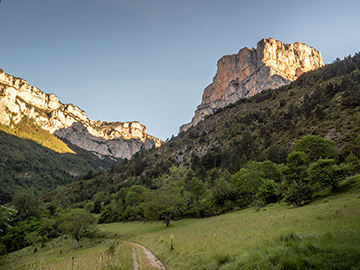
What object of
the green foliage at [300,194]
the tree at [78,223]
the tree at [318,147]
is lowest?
the tree at [78,223]

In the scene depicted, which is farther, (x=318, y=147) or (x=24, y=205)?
(x=24, y=205)

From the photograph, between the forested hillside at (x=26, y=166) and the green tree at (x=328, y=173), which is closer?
the green tree at (x=328, y=173)

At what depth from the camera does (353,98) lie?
5938 centimetres

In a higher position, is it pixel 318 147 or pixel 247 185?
pixel 318 147

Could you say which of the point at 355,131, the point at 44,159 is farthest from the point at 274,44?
the point at 44,159

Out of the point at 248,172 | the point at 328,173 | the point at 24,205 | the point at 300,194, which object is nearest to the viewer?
the point at 328,173

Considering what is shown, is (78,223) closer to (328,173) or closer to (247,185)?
(247,185)

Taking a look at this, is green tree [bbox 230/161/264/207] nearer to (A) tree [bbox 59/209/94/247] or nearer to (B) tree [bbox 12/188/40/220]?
(A) tree [bbox 59/209/94/247]

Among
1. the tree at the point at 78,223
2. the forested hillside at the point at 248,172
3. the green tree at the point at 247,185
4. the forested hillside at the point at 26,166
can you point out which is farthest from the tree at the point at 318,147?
the forested hillside at the point at 26,166

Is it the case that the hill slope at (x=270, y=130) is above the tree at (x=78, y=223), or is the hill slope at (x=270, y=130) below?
above

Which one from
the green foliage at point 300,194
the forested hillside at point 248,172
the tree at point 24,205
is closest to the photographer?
the green foliage at point 300,194

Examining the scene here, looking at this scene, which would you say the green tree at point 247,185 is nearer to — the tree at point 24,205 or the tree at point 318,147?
the tree at point 318,147

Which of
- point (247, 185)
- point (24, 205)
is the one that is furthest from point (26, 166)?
point (247, 185)

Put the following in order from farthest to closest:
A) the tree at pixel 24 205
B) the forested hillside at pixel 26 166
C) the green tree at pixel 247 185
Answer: the forested hillside at pixel 26 166 < the tree at pixel 24 205 < the green tree at pixel 247 185
